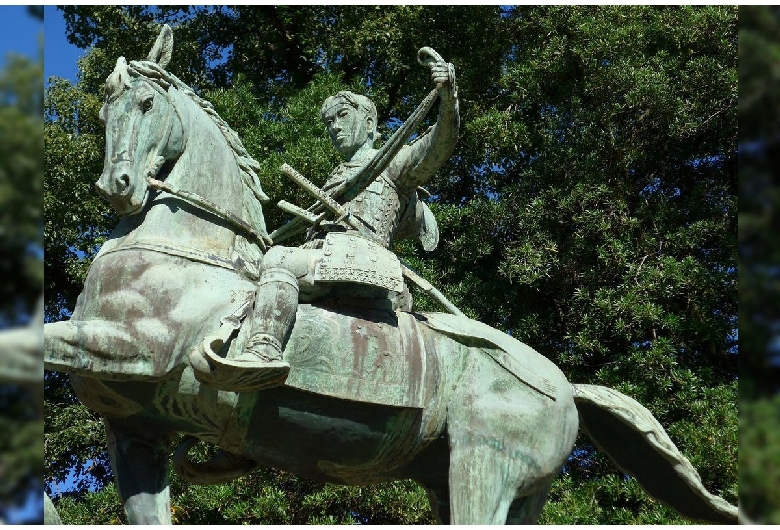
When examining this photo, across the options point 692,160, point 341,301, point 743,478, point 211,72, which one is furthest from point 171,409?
point 211,72

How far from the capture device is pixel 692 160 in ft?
40.1

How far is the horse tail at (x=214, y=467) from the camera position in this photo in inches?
220

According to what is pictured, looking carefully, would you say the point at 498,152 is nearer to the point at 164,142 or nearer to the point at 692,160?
the point at 692,160

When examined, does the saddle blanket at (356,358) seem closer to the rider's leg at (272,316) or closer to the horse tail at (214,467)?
the rider's leg at (272,316)

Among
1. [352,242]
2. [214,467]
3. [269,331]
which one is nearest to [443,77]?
[352,242]

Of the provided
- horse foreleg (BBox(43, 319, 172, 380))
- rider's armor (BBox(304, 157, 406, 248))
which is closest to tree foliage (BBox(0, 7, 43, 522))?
horse foreleg (BBox(43, 319, 172, 380))

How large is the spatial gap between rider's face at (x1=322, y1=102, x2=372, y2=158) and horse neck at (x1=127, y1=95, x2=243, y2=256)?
27.0 inches

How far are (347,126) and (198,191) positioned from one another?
3.44 ft

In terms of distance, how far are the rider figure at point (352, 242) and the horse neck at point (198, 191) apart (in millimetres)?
Answer: 323

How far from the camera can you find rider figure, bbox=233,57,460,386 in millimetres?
4738

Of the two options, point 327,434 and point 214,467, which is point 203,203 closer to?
point 327,434

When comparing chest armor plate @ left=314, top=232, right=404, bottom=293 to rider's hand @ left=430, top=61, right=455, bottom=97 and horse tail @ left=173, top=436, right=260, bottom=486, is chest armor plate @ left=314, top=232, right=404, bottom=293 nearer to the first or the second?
rider's hand @ left=430, top=61, right=455, bottom=97

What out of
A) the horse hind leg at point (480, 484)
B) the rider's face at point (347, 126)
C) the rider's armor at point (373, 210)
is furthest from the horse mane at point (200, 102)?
the horse hind leg at point (480, 484)

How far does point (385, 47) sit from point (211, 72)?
8.06 ft
